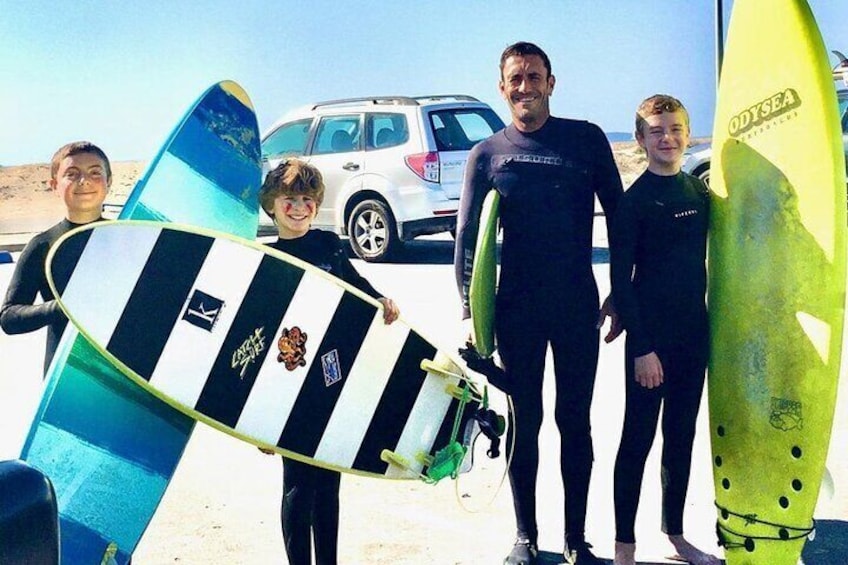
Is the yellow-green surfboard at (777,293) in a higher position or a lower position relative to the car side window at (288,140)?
lower

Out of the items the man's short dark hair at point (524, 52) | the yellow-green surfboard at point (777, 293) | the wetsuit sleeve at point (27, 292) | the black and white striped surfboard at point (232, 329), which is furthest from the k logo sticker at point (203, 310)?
the yellow-green surfboard at point (777, 293)

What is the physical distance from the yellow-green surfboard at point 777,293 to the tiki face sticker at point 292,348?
1372 millimetres

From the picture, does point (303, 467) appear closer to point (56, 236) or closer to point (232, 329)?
point (232, 329)

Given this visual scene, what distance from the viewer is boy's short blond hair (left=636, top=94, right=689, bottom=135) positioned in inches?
131

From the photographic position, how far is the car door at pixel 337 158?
34.9 feet

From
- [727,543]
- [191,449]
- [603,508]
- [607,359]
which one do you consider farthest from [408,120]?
[727,543]

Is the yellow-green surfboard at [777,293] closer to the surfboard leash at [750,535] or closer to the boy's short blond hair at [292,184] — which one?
the surfboard leash at [750,535]

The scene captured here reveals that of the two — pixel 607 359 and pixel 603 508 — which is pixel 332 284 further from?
pixel 607 359

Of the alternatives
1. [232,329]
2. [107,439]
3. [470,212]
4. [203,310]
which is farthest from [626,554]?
[107,439]

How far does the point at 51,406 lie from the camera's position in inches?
131

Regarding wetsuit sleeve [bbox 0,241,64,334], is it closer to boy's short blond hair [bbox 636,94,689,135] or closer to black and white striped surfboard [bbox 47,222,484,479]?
black and white striped surfboard [bbox 47,222,484,479]

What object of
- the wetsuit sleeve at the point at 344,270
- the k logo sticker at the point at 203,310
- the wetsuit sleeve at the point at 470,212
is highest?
the wetsuit sleeve at the point at 470,212

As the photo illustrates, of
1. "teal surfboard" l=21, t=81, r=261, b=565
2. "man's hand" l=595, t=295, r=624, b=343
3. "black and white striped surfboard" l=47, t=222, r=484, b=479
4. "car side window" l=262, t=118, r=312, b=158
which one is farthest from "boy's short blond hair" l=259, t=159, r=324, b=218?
"car side window" l=262, t=118, r=312, b=158

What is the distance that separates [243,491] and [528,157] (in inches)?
80.4
